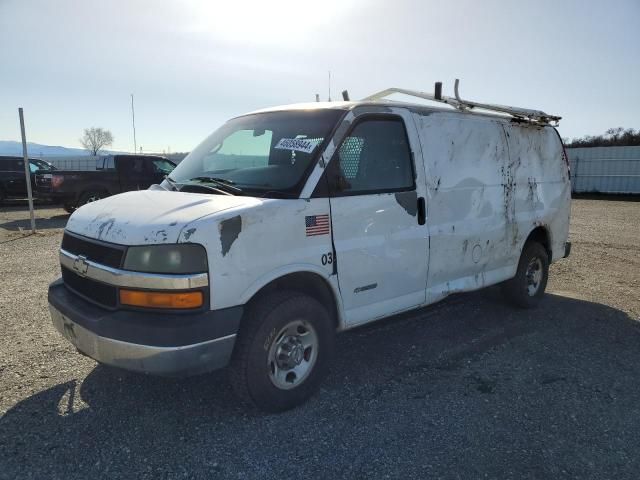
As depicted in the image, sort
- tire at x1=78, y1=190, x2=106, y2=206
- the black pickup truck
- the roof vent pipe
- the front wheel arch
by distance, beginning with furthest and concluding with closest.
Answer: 1. tire at x1=78, y1=190, x2=106, y2=206
2. the black pickup truck
3. the roof vent pipe
4. the front wheel arch

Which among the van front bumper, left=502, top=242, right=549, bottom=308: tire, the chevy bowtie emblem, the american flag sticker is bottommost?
left=502, top=242, right=549, bottom=308: tire

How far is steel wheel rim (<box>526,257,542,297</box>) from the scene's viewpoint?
5.68 meters

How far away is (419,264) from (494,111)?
2252mm

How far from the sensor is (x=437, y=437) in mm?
3037

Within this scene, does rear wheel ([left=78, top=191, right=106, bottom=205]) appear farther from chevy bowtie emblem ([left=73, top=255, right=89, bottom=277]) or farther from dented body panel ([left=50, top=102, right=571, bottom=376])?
chevy bowtie emblem ([left=73, top=255, right=89, bottom=277])

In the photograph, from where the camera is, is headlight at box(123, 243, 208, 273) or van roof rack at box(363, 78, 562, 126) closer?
A: headlight at box(123, 243, 208, 273)

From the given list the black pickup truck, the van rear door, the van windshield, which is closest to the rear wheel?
the black pickup truck

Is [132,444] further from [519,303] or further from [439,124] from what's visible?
[519,303]

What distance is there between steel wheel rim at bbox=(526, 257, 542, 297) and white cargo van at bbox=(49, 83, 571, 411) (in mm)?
1001

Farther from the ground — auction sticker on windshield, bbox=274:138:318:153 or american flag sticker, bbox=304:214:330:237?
auction sticker on windshield, bbox=274:138:318:153

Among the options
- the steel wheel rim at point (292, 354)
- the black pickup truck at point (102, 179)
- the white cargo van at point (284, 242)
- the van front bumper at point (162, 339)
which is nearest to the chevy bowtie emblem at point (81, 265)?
the white cargo van at point (284, 242)

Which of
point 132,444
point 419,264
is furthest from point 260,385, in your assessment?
point 419,264

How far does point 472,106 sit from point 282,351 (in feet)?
10.4

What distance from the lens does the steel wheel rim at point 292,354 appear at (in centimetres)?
321
